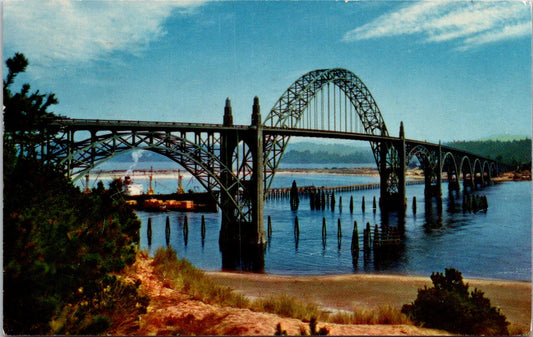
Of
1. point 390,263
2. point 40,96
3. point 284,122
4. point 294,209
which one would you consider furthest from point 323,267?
point 294,209

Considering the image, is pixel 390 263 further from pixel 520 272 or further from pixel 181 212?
pixel 181 212

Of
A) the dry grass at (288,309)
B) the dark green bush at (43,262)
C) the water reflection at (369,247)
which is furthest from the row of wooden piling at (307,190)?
the dark green bush at (43,262)

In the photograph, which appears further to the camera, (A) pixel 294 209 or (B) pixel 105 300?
(A) pixel 294 209

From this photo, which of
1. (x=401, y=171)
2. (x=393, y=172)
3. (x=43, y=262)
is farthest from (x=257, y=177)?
(x=401, y=171)

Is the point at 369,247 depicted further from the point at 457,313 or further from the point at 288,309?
the point at 288,309

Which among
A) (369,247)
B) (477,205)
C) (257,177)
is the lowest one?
(369,247)

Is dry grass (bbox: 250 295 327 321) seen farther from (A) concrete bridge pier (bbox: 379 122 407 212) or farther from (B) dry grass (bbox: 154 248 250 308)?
(A) concrete bridge pier (bbox: 379 122 407 212)

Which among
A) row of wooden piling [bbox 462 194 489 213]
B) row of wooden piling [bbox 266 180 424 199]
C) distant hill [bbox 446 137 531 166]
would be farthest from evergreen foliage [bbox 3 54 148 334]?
distant hill [bbox 446 137 531 166]
